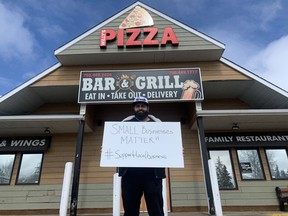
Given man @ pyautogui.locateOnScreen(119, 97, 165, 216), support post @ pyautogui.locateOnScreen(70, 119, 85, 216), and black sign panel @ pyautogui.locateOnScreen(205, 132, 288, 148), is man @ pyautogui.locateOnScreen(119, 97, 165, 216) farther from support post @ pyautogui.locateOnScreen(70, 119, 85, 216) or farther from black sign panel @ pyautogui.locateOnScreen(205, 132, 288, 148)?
black sign panel @ pyautogui.locateOnScreen(205, 132, 288, 148)

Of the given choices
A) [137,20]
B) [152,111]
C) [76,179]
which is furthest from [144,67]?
[76,179]

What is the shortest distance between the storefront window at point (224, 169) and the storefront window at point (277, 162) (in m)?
1.32

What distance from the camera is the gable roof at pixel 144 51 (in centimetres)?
759

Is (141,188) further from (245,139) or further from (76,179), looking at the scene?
(245,139)

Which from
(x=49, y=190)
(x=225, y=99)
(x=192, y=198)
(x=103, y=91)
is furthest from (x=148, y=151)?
(x=225, y=99)

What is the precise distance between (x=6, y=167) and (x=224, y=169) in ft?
24.0

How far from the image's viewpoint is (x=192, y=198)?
7145 mm

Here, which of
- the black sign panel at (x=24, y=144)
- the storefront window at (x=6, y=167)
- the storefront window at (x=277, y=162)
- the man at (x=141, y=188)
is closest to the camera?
the man at (x=141, y=188)

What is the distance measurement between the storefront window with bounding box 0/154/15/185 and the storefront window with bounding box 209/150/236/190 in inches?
266

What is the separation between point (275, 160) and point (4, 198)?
891 centimetres

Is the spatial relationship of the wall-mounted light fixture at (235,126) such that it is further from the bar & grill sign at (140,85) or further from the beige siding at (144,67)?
the bar & grill sign at (140,85)

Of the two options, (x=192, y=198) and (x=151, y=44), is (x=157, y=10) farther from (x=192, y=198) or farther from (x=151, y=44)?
(x=192, y=198)

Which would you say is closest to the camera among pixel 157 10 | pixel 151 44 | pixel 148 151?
pixel 148 151

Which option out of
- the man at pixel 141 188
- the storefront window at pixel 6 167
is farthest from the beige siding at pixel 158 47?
the man at pixel 141 188
